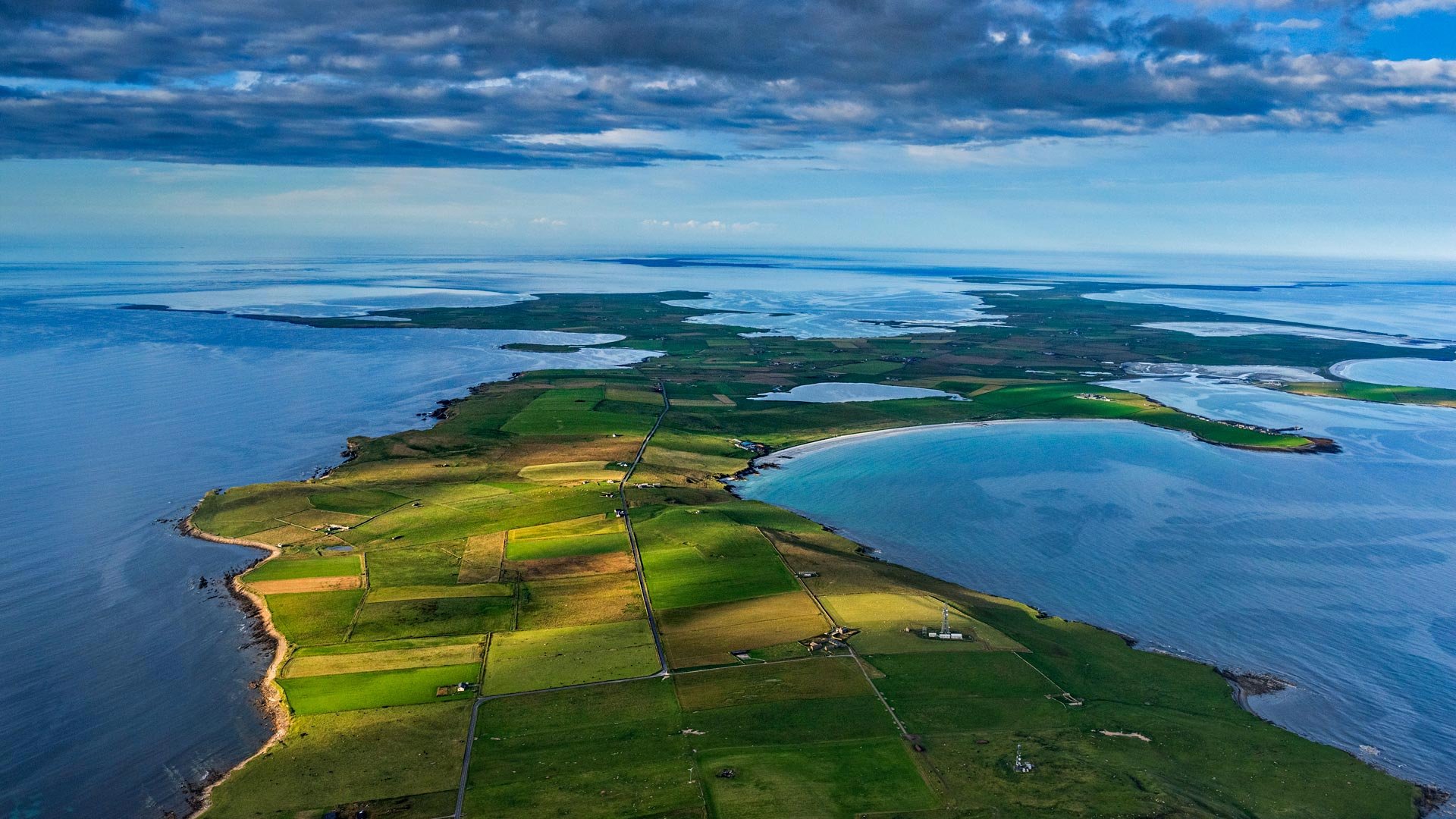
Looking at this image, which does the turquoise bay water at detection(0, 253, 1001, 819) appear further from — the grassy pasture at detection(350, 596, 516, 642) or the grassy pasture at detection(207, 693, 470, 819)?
the grassy pasture at detection(350, 596, 516, 642)

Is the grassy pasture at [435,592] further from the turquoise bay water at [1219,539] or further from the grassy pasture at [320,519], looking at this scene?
the turquoise bay water at [1219,539]

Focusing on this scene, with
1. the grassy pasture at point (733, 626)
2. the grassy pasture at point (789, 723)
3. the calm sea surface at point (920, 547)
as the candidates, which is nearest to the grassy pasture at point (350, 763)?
the calm sea surface at point (920, 547)

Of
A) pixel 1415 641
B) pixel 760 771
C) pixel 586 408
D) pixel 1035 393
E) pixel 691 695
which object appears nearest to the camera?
pixel 760 771

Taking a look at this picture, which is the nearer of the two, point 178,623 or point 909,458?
point 178,623

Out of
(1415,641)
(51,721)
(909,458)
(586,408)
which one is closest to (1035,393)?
(909,458)

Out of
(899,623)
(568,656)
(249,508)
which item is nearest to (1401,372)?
(899,623)

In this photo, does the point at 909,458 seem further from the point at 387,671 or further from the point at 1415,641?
the point at 387,671

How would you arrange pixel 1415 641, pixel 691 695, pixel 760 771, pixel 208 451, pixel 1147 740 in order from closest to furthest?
pixel 760 771, pixel 1147 740, pixel 691 695, pixel 1415 641, pixel 208 451
